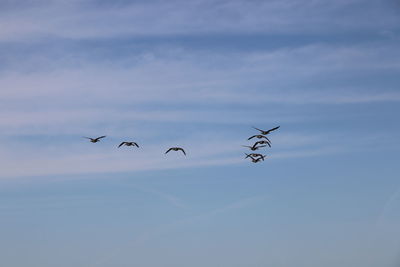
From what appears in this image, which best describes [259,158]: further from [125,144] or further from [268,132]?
[125,144]

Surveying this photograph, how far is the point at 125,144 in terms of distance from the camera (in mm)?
178000

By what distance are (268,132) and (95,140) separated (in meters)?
47.1

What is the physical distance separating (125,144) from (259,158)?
3843cm

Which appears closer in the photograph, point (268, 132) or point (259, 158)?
point (268, 132)

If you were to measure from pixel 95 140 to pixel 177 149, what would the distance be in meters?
22.6

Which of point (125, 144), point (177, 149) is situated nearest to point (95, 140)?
point (125, 144)

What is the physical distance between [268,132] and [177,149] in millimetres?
25163

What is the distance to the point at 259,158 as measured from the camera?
18538 centimetres

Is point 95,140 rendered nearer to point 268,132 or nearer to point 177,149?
point 177,149

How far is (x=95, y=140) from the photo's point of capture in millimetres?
177250

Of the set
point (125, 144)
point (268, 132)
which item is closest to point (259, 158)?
point (268, 132)

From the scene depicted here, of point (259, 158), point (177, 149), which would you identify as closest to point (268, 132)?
point (259, 158)

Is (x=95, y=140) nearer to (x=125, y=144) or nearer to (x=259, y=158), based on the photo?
(x=125, y=144)

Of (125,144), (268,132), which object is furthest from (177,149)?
(268,132)
